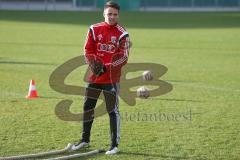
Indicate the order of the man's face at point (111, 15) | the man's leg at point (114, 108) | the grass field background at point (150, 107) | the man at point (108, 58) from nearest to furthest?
the man's face at point (111, 15)
the man at point (108, 58)
the man's leg at point (114, 108)
the grass field background at point (150, 107)

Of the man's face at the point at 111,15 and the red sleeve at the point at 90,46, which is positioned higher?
the man's face at the point at 111,15

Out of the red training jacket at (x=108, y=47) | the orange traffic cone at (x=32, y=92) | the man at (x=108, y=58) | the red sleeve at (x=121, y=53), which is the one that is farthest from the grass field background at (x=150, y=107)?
the red sleeve at (x=121, y=53)

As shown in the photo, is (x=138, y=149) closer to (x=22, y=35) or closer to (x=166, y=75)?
(x=166, y=75)

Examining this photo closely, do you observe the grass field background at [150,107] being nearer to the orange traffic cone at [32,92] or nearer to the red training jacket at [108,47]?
the orange traffic cone at [32,92]

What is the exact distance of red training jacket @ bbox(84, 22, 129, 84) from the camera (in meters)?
6.72

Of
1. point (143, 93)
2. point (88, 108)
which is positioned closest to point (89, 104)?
point (88, 108)

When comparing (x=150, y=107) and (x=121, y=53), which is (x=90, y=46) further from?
(x=150, y=107)

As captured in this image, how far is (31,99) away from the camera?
10.5 meters

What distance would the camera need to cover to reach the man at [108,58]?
6.71 meters

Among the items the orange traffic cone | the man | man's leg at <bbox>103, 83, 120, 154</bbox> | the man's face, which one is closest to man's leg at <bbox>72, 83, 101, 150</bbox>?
the man

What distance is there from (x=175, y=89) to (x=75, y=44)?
34.4 ft

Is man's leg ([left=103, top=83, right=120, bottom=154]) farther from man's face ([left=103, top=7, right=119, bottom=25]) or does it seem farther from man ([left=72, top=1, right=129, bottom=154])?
man's face ([left=103, top=7, right=119, bottom=25])

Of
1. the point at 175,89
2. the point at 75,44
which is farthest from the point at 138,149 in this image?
the point at 75,44

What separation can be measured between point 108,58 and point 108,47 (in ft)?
0.49
